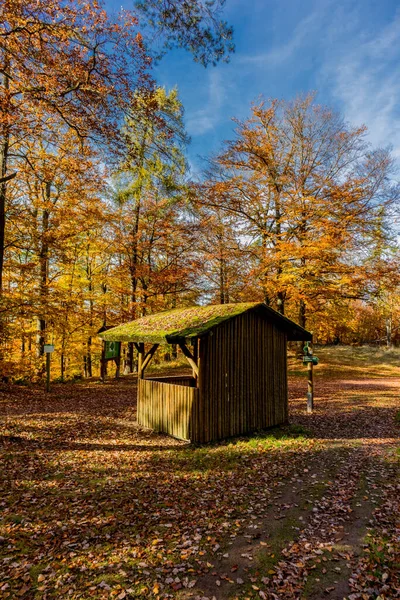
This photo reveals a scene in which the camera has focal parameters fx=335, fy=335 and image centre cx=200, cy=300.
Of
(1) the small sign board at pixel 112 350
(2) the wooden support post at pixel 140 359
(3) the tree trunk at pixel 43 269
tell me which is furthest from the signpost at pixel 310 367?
(3) the tree trunk at pixel 43 269

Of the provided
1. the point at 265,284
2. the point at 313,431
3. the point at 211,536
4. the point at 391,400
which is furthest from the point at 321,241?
the point at 211,536

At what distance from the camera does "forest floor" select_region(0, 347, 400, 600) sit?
3.69 metres

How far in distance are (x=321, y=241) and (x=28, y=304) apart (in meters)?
13.5

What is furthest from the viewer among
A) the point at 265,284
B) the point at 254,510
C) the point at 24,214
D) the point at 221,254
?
the point at 221,254

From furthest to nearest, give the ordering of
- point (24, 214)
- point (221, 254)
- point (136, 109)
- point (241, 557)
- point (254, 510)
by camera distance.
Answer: point (221, 254), point (24, 214), point (136, 109), point (254, 510), point (241, 557)

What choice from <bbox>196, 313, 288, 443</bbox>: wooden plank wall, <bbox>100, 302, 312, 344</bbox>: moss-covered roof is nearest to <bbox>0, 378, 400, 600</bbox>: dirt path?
<bbox>196, 313, 288, 443</bbox>: wooden plank wall

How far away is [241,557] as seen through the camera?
4113mm

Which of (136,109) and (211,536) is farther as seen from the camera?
(136,109)

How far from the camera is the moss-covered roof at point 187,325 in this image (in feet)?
28.5

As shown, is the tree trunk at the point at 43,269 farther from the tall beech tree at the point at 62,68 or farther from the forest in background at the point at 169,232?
the tall beech tree at the point at 62,68

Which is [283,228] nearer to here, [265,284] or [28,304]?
[265,284]

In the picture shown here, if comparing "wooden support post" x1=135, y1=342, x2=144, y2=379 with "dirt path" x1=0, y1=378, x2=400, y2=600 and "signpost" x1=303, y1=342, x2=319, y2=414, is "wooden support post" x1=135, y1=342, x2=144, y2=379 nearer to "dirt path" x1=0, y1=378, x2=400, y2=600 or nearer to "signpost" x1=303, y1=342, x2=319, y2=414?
"dirt path" x1=0, y1=378, x2=400, y2=600

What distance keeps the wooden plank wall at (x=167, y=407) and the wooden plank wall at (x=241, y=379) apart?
1.09 ft

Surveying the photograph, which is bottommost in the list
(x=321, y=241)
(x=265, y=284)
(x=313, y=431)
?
(x=313, y=431)
